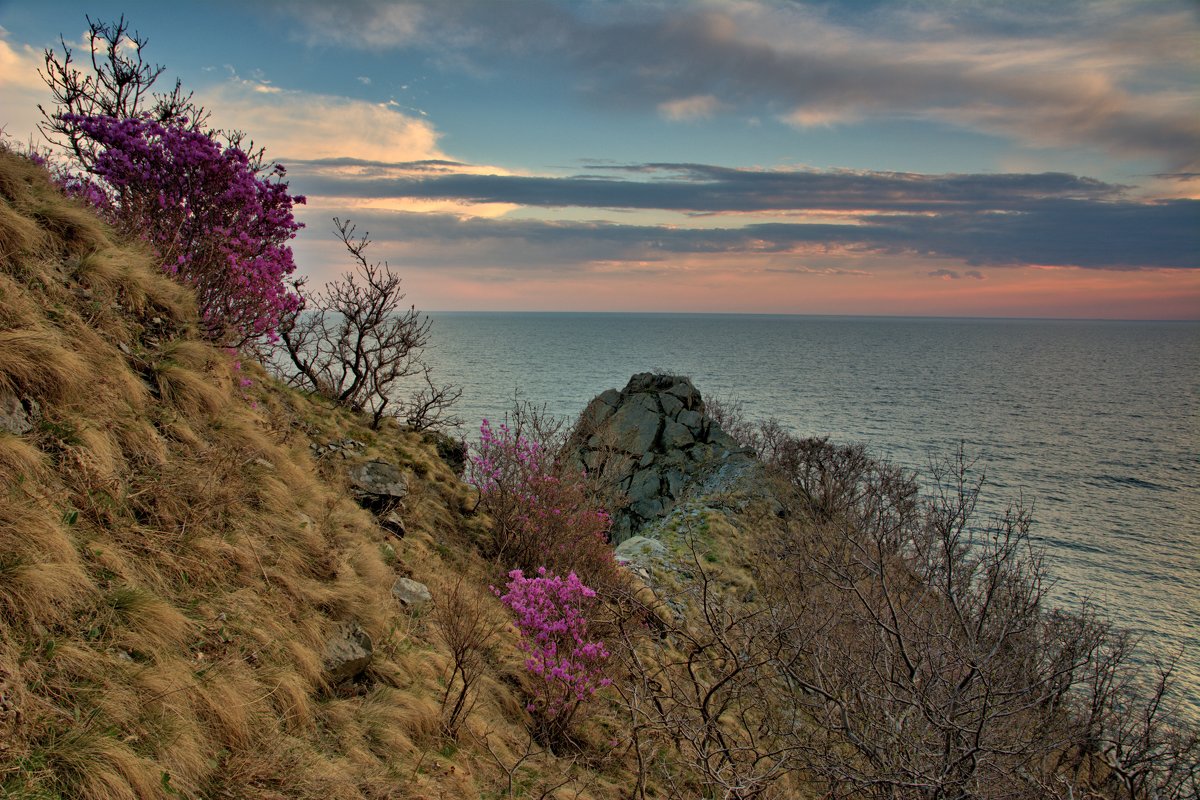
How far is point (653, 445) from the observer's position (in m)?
28.4

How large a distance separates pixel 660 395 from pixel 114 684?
26359mm

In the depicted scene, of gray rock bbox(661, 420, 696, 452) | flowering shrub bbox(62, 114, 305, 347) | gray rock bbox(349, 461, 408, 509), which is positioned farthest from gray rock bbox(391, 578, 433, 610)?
gray rock bbox(661, 420, 696, 452)

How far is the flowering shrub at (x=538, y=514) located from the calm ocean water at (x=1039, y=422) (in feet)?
68.5

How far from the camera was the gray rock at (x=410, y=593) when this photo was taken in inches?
317

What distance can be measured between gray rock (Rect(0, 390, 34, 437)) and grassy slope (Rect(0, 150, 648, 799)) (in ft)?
0.34

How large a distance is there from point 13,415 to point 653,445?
24.3 m

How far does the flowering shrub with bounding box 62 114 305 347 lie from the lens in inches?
390

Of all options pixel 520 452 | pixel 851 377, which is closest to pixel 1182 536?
pixel 520 452

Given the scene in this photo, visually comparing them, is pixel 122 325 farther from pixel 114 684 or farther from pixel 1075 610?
pixel 1075 610

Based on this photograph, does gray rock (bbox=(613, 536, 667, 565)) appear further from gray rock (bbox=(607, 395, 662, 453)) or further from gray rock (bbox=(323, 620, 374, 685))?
gray rock (bbox=(323, 620, 374, 685))

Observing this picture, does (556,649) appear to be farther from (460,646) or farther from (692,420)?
(692,420)

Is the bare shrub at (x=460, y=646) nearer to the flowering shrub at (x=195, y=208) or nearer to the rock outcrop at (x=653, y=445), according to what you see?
the flowering shrub at (x=195, y=208)

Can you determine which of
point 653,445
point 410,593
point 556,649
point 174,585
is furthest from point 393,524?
point 653,445

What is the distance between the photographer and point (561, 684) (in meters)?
8.02
